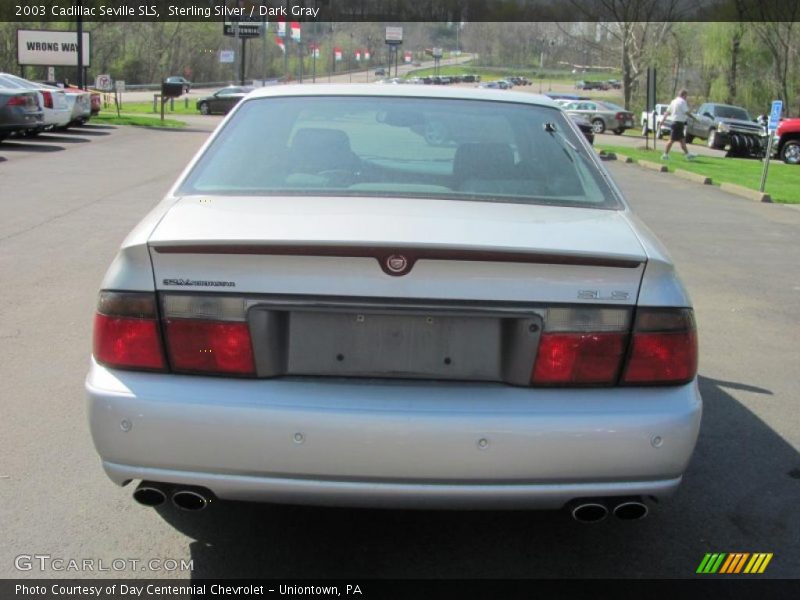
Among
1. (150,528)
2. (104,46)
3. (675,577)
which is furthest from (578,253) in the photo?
(104,46)

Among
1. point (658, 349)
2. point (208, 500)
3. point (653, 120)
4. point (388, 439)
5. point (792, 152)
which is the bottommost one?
point (792, 152)

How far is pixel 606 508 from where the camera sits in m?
2.84

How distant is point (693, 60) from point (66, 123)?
45814 millimetres

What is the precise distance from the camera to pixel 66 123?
80.5 ft

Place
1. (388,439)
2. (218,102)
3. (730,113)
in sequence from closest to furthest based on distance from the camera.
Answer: (388,439)
(730,113)
(218,102)

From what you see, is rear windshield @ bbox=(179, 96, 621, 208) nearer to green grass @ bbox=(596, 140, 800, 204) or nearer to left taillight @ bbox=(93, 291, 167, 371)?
left taillight @ bbox=(93, 291, 167, 371)

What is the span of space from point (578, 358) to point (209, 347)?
1142 millimetres

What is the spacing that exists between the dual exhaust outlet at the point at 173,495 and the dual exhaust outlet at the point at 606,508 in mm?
1157

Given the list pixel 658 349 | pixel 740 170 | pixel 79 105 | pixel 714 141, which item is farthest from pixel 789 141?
pixel 658 349

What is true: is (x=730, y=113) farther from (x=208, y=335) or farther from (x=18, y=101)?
(x=208, y=335)

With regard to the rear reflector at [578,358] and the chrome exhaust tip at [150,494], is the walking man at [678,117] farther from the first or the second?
the chrome exhaust tip at [150,494]

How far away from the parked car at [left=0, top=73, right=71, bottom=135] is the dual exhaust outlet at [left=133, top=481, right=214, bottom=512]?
20607mm

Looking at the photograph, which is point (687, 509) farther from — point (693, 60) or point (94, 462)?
point (693, 60)

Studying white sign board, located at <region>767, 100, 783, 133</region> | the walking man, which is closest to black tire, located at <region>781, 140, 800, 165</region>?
the walking man
